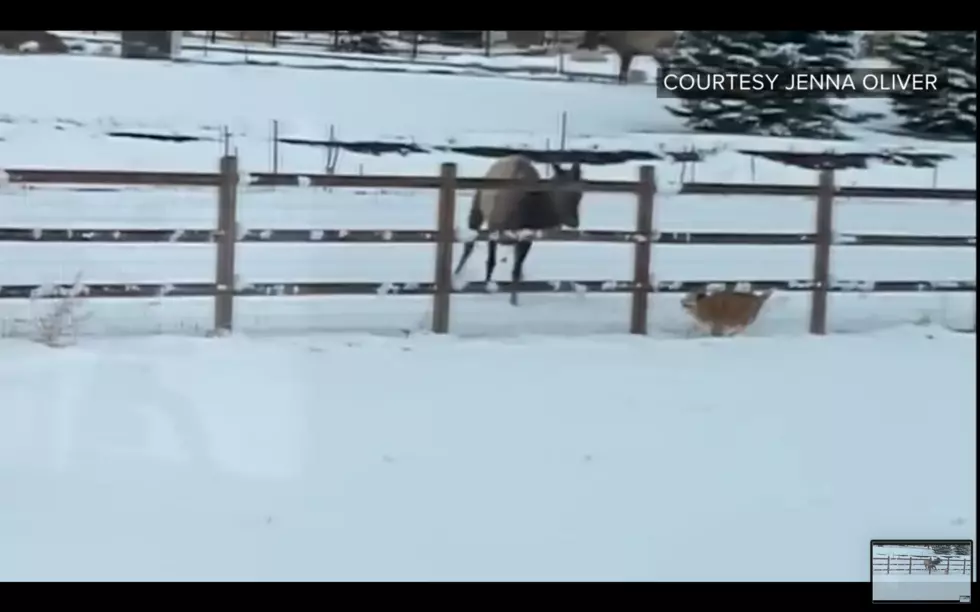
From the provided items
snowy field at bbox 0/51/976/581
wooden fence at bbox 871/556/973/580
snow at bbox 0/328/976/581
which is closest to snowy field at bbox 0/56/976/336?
snowy field at bbox 0/51/976/581

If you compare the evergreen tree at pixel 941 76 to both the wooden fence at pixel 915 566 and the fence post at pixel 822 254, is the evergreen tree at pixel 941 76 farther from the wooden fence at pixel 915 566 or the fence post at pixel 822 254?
the wooden fence at pixel 915 566

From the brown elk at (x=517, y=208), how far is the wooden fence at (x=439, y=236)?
0.02 metres

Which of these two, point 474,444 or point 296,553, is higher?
point 474,444

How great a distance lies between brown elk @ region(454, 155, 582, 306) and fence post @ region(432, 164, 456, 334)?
31mm

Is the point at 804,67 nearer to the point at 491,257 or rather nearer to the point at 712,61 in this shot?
the point at 712,61

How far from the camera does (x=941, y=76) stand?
2.46m

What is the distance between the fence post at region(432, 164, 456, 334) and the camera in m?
2.73

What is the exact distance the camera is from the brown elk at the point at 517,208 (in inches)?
102

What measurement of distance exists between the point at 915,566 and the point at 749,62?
1.01 meters

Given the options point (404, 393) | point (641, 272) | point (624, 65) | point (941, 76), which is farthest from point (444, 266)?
point (941, 76)
